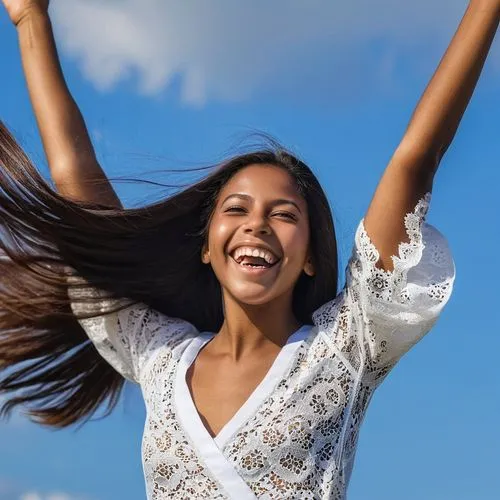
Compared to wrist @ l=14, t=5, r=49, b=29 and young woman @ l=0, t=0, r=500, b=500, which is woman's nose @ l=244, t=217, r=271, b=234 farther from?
wrist @ l=14, t=5, r=49, b=29

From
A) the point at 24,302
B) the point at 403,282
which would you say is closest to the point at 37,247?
the point at 24,302

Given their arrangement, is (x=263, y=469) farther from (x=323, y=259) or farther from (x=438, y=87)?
(x=438, y=87)

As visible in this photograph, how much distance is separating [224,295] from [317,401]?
57 cm

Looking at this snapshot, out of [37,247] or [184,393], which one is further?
[37,247]

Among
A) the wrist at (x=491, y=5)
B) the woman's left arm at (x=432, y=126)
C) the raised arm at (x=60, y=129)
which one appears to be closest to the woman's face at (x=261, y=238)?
the woman's left arm at (x=432, y=126)

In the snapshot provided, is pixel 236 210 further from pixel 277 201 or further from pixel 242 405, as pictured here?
pixel 242 405

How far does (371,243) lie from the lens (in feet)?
13.2

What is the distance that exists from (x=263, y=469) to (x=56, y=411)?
1318 mm

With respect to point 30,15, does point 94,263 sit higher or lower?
lower

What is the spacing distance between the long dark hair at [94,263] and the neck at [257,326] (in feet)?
0.51

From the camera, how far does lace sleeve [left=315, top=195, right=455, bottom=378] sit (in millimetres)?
3984

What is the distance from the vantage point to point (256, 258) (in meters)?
4.20

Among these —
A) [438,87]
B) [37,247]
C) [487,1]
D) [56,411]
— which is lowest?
[56,411]

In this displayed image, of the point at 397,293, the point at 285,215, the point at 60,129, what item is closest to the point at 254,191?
the point at 285,215
